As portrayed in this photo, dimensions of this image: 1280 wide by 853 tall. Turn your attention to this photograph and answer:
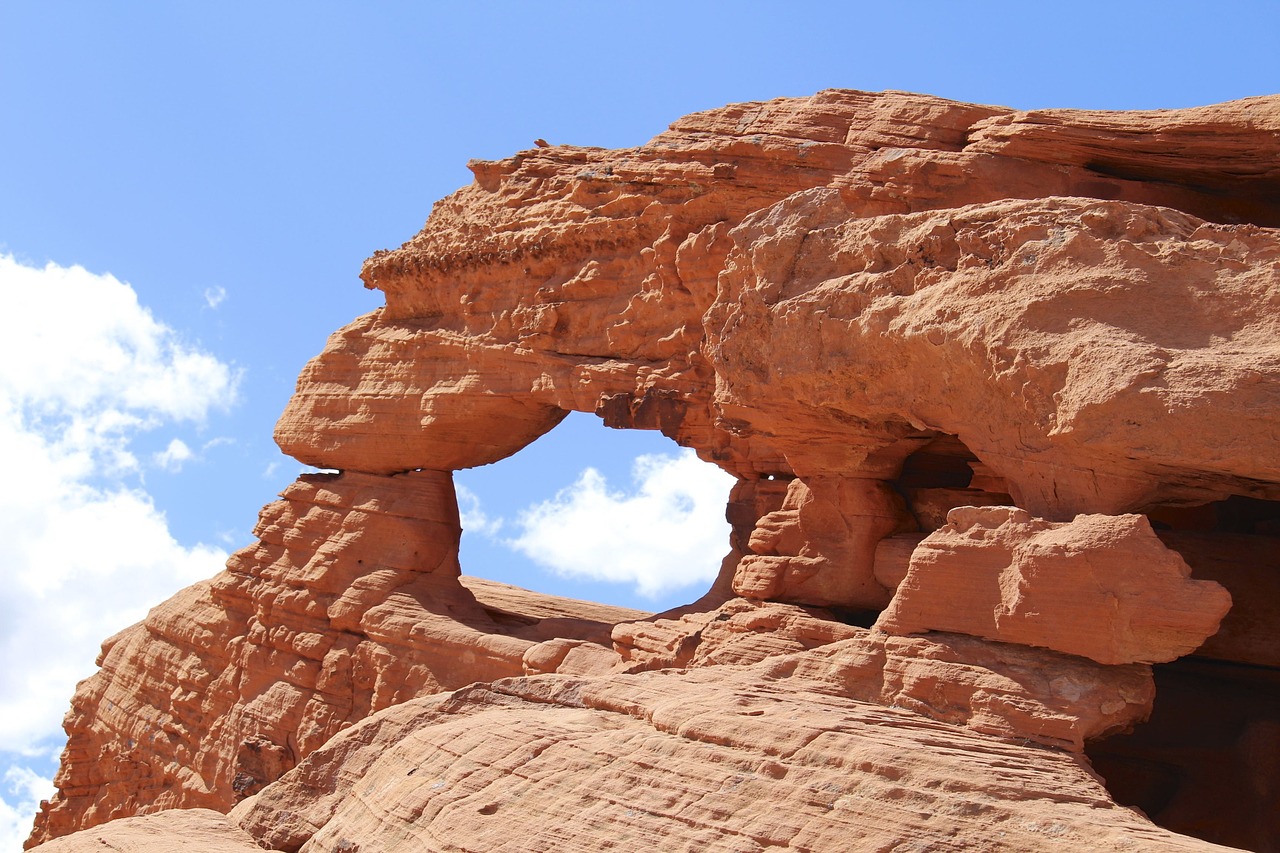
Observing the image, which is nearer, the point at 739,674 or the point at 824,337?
the point at 739,674

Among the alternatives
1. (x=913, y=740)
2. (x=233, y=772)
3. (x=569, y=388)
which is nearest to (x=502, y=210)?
(x=569, y=388)

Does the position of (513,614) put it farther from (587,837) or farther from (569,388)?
(587,837)

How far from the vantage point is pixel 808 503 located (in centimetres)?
1001

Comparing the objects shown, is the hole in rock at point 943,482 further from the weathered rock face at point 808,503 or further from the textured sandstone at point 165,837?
the textured sandstone at point 165,837

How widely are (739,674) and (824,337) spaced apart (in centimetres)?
232

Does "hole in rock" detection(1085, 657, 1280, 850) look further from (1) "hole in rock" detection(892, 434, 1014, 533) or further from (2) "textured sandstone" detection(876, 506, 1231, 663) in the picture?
(1) "hole in rock" detection(892, 434, 1014, 533)

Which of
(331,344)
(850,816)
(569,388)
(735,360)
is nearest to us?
(850,816)

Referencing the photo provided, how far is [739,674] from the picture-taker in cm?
805

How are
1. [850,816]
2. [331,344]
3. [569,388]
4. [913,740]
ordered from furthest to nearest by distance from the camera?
[331,344]
[569,388]
[913,740]
[850,816]

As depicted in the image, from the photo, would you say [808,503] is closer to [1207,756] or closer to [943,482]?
[943,482]

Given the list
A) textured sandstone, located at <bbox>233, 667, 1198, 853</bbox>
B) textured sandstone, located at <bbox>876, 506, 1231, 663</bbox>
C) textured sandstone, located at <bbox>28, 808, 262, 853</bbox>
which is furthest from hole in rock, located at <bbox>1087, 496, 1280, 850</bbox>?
textured sandstone, located at <bbox>28, 808, 262, 853</bbox>

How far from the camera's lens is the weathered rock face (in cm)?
677

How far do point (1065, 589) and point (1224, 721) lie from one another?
3062 mm

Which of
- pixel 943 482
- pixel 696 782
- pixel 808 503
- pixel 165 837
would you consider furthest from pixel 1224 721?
pixel 165 837
